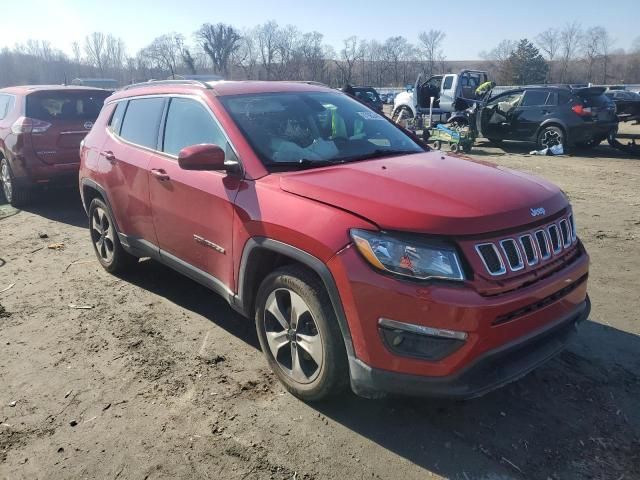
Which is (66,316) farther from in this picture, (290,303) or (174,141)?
(290,303)

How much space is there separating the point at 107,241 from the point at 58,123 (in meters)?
3.73

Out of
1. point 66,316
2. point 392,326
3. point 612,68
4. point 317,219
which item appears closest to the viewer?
point 392,326

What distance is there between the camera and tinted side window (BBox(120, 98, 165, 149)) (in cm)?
433

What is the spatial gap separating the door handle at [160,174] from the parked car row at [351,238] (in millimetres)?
24

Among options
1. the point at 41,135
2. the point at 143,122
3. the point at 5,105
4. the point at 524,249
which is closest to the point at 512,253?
the point at 524,249

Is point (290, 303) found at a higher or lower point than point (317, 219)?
lower

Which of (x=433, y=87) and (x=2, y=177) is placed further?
(x=433, y=87)

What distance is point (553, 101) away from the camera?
13.5m

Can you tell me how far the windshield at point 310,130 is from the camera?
11.3 feet

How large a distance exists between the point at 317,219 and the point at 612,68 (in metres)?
101

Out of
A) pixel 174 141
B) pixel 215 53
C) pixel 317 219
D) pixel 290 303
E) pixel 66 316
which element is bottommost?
pixel 66 316

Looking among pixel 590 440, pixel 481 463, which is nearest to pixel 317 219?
pixel 481 463

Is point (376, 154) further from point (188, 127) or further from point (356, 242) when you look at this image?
point (188, 127)

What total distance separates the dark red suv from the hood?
618 cm
